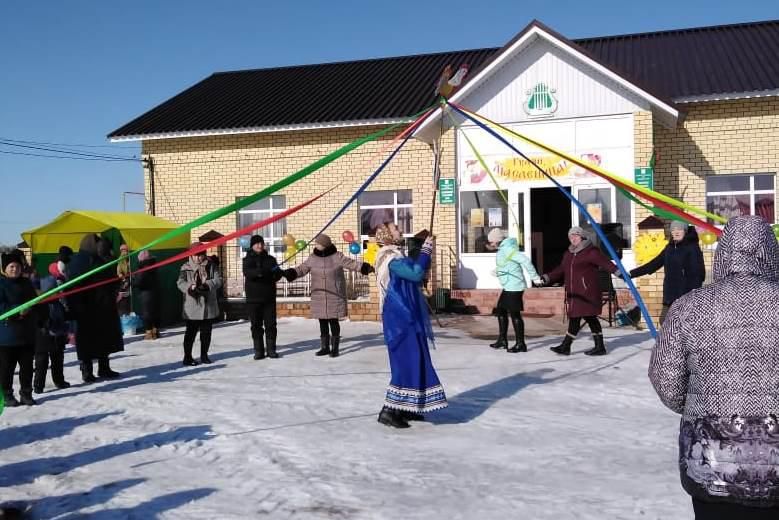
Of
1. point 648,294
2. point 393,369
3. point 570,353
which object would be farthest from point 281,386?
point 648,294

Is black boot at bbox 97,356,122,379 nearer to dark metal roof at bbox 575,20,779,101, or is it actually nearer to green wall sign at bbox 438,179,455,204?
green wall sign at bbox 438,179,455,204

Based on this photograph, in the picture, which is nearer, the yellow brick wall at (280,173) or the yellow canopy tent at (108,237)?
the yellow canopy tent at (108,237)

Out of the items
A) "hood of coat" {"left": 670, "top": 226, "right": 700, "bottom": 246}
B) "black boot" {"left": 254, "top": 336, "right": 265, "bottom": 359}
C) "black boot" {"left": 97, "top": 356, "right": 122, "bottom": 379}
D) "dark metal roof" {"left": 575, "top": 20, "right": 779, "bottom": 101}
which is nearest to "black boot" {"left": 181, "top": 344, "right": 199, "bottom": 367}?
"black boot" {"left": 254, "top": 336, "right": 265, "bottom": 359}

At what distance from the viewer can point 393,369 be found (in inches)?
226

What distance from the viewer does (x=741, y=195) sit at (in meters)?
13.8

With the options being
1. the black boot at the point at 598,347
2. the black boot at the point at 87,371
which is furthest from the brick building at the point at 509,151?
the black boot at the point at 87,371

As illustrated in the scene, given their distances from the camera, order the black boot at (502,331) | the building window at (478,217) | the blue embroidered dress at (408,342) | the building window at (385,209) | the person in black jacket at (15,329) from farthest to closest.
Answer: the building window at (385,209), the building window at (478,217), the black boot at (502,331), the person in black jacket at (15,329), the blue embroidered dress at (408,342)

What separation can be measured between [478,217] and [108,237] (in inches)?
276

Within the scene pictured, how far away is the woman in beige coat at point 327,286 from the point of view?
9.16m

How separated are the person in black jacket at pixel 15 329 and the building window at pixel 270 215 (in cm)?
963

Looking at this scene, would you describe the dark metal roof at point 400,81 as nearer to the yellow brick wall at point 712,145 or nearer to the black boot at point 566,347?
the yellow brick wall at point 712,145

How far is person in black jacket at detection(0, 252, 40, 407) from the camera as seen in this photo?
655cm

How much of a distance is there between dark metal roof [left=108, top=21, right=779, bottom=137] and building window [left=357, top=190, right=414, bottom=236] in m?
1.75

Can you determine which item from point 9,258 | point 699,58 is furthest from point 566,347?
point 699,58
